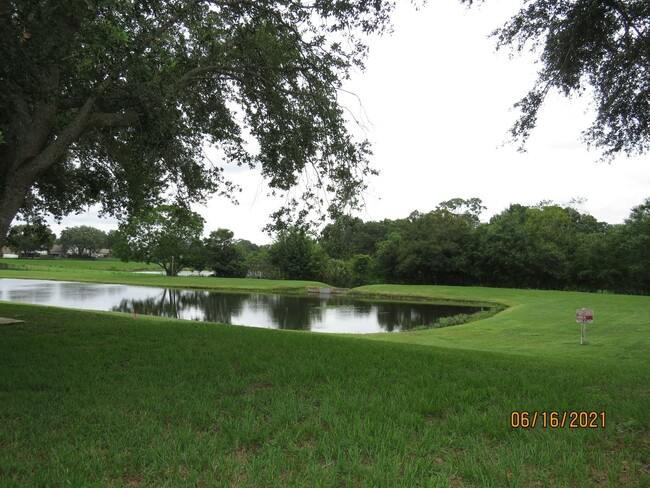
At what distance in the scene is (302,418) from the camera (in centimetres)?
404

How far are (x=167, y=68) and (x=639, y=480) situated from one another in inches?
234

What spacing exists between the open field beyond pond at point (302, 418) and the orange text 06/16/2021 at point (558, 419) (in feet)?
0.13

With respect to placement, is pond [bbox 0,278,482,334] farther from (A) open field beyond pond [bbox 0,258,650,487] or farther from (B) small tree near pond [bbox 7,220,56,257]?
(A) open field beyond pond [bbox 0,258,650,487]

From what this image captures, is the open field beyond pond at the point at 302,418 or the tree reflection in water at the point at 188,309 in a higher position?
the open field beyond pond at the point at 302,418

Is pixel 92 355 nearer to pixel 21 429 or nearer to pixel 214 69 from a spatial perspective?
pixel 21 429

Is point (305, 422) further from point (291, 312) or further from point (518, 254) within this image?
point (518, 254)

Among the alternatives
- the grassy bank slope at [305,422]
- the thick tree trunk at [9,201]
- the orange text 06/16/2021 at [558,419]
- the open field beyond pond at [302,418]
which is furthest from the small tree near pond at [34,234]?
the orange text 06/16/2021 at [558,419]

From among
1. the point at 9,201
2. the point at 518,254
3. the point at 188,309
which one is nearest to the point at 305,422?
the point at 9,201

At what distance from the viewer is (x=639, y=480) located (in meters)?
2.96

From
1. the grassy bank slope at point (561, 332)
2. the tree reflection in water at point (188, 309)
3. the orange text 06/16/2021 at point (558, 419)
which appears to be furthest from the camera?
the tree reflection in water at point (188, 309)

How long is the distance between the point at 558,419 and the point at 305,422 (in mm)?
2425

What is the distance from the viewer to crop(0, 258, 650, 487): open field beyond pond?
3029 millimetres

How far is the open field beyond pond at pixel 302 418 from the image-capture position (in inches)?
119

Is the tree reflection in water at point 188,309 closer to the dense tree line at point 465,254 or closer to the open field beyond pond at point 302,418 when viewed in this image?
the dense tree line at point 465,254
